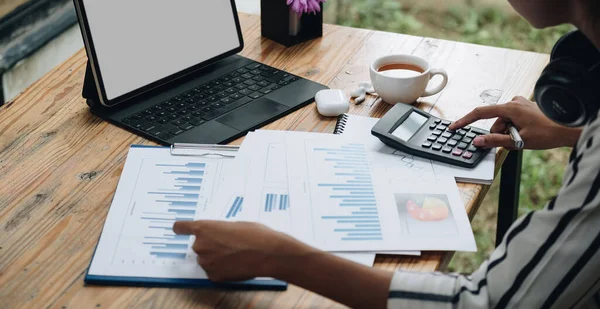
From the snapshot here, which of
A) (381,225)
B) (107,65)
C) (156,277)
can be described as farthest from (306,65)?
(156,277)

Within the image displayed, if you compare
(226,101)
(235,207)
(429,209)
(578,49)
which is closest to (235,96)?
(226,101)

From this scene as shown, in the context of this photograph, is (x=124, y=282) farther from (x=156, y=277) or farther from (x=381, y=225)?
(x=381, y=225)

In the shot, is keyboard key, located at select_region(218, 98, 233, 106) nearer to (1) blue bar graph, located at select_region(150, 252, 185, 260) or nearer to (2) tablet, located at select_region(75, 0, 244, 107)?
(2) tablet, located at select_region(75, 0, 244, 107)

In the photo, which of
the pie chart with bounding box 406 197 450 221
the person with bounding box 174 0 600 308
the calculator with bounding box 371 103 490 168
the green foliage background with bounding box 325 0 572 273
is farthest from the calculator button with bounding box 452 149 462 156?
the green foliage background with bounding box 325 0 572 273

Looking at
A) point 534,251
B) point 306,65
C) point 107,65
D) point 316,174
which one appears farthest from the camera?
point 306,65

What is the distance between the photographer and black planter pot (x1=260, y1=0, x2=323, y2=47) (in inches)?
56.7

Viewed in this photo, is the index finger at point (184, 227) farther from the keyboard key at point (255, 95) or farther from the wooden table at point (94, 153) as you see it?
the keyboard key at point (255, 95)

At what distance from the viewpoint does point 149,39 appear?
1.24 meters

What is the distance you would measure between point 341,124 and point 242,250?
1.34 feet

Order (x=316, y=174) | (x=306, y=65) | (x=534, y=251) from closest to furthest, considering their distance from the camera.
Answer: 1. (x=534, y=251)
2. (x=316, y=174)
3. (x=306, y=65)

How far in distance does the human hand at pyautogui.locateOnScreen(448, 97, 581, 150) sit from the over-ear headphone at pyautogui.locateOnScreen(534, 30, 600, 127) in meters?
0.17

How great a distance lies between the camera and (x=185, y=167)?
105 cm

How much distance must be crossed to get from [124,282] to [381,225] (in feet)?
1.16

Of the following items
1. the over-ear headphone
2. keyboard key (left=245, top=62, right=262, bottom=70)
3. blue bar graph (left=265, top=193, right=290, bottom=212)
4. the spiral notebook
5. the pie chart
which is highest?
the over-ear headphone
